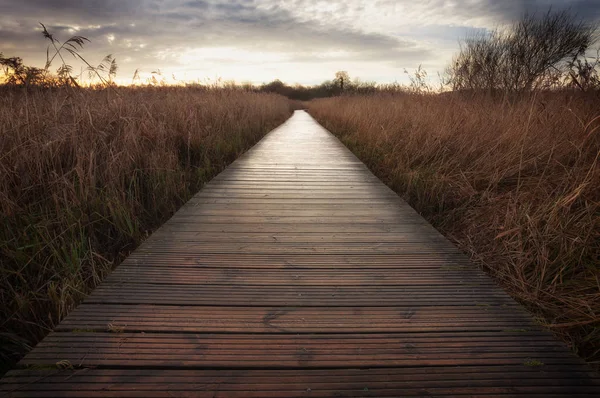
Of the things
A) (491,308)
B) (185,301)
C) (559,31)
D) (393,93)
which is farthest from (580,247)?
(559,31)

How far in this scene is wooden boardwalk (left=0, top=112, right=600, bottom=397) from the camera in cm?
100

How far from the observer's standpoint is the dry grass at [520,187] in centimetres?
157

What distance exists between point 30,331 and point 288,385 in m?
1.30

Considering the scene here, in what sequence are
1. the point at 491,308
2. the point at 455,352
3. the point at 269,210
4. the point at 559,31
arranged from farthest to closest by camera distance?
the point at 559,31 < the point at 269,210 < the point at 491,308 < the point at 455,352

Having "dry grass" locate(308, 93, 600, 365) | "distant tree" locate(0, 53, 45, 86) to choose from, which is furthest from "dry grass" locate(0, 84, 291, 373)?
"dry grass" locate(308, 93, 600, 365)

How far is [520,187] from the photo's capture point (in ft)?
8.54

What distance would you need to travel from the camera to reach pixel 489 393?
38.4 inches

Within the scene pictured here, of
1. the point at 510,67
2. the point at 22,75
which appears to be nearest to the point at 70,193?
the point at 22,75

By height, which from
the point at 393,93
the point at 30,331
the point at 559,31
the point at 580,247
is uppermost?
the point at 559,31

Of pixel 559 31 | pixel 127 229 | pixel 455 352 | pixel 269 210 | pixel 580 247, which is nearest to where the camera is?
pixel 455 352

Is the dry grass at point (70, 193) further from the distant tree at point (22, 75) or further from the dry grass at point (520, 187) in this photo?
the dry grass at point (520, 187)

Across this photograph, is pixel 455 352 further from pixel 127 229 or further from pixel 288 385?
pixel 127 229

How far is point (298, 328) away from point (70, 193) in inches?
80.3

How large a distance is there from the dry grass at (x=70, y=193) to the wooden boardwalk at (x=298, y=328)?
14.2 inches
